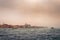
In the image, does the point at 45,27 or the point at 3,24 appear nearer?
the point at 3,24

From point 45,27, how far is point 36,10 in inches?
31.5

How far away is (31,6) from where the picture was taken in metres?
6.02

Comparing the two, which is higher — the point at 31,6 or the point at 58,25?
the point at 31,6

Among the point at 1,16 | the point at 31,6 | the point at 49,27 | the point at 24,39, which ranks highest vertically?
the point at 31,6

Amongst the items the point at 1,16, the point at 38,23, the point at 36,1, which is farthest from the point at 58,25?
the point at 1,16

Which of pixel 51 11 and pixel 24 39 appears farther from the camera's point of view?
pixel 51 11

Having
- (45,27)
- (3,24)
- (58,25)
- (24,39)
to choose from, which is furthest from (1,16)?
(58,25)

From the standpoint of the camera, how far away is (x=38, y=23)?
232 inches

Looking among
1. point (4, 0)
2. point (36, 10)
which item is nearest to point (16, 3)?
point (4, 0)

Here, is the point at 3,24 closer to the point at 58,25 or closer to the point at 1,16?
the point at 1,16

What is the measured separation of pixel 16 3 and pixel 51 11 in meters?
1.53

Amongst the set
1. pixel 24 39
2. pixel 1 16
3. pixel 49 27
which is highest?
pixel 1 16

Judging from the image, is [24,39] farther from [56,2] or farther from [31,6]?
[56,2]

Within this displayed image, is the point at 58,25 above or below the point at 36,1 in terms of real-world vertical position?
below
